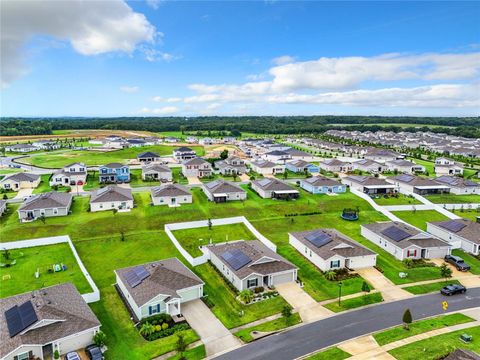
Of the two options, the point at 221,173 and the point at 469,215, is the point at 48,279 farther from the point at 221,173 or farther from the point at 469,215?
the point at 469,215

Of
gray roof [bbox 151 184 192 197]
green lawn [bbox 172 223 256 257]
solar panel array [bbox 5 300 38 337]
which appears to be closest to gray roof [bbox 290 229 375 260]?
green lawn [bbox 172 223 256 257]

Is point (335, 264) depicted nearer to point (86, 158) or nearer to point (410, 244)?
point (410, 244)

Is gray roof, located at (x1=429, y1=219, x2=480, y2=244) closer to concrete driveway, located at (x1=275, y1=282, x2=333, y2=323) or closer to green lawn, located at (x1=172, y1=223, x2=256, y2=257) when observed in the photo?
concrete driveway, located at (x1=275, y1=282, x2=333, y2=323)

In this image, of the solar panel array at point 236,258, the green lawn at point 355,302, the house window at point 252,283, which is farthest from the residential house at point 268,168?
the green lawn at point 355,302

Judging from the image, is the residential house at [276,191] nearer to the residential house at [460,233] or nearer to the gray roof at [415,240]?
the gray roof at [415,240]

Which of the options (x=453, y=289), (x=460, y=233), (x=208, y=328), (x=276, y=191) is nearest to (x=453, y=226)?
(x=460, y=233)

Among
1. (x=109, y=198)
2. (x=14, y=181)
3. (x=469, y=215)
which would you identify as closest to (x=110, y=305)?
(x=109, y=198)

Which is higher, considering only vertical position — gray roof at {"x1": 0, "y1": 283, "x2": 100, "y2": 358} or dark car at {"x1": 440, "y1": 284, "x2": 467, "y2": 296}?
gray roof at {"x1": 0, "y1": 283, "x2": 100, "y2": 358}
